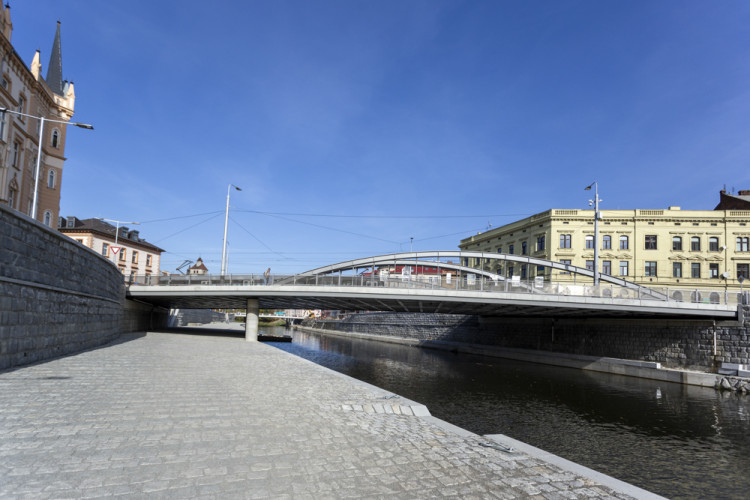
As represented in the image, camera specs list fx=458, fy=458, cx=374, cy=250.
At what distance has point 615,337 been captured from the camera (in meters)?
34.1

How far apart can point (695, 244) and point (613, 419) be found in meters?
41.5

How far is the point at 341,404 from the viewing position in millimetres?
10328

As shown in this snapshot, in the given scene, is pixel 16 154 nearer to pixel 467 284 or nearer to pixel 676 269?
pixel 467 284

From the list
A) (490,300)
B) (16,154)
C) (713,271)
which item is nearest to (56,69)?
(16,154)

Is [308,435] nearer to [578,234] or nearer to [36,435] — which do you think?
[36,435]

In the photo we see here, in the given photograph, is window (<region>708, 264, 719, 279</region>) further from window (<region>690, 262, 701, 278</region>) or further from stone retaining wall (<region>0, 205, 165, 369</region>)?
stone retaining wall (<region>0, 205, 165, 369</region>)

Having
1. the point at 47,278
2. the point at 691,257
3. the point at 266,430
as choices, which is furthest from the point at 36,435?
the point at 691,257

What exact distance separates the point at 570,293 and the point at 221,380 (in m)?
23.1

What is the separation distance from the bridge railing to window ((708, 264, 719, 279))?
21183 millimetres

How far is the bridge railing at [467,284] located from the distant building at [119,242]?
1090 inches

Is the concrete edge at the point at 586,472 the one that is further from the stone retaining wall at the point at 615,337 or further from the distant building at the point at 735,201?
the distant building at the point at 735,201

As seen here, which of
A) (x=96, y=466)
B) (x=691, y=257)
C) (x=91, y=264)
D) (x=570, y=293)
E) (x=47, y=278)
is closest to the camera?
(x=96, y=466)

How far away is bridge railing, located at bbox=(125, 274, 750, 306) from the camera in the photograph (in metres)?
28.8

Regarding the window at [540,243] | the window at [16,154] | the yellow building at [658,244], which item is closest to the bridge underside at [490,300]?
the window at [16,154]
